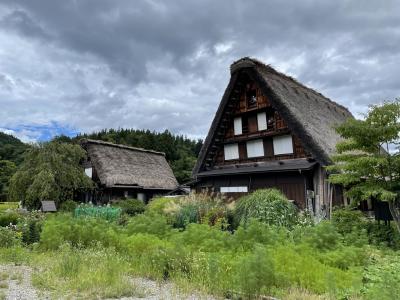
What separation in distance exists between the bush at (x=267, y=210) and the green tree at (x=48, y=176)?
14826 mm

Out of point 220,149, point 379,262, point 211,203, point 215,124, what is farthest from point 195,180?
point 379,262

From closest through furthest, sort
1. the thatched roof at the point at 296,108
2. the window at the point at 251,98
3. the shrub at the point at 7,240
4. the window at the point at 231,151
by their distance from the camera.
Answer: the shrub at the point at 7,240 < the thatched roof at the point at 296,108 < the window at the point at 251,98 < the window at the point at 231,151

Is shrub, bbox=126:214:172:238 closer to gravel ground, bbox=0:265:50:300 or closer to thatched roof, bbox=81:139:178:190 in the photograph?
gravel ground, bbox=0:265:50:300

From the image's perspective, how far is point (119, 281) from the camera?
5137 millimetres

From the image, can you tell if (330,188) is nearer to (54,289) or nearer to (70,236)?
(70,236)

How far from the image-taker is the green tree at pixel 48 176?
2227 cm

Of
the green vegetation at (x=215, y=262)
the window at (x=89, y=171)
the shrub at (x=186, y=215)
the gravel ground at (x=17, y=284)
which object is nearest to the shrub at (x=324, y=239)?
the green vegetation at (x=215, y=262)

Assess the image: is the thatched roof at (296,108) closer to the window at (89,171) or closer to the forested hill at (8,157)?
the window at (89,171)

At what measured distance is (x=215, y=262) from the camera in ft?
16.6

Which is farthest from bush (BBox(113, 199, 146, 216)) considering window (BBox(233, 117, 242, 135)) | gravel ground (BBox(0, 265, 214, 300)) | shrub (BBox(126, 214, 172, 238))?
gravel ground (BBox(0, 265, 214, 300))

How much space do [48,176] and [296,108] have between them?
1644cm

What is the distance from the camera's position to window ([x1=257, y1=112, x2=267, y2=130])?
17.5 meters

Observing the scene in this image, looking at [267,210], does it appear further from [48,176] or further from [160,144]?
[160,144]

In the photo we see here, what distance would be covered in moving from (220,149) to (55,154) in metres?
12.4
